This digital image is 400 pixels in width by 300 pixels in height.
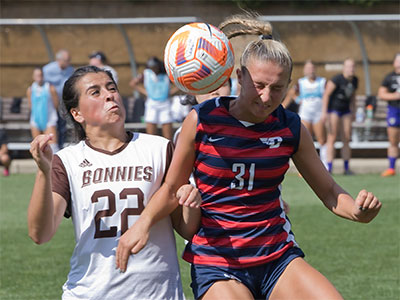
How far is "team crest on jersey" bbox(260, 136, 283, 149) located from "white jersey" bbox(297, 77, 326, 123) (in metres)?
11.3

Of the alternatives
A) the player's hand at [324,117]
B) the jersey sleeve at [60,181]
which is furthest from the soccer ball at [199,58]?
the player's hand at [324,117]

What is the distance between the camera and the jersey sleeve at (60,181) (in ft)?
12.5

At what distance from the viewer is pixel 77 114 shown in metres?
4.10

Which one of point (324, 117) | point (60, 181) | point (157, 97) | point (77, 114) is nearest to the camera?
point (60, 181)

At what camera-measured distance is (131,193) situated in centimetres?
381

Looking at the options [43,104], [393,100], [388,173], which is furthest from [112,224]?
[43,104]

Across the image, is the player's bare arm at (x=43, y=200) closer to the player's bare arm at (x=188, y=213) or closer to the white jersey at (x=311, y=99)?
the player's bare arm at (x=188, y=213)

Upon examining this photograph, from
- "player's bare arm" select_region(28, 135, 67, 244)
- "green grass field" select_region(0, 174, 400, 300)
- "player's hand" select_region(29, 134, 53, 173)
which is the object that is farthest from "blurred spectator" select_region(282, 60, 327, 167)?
"player's hand" select_region(29, 134, 53, 173)

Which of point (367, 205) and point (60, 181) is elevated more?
point (367, 205)

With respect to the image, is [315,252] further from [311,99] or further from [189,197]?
[311,99]

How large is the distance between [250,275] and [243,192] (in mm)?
401

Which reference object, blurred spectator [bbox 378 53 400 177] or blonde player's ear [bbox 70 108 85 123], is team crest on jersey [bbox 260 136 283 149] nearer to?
blonde player's ear [bbox 70 108 85 123]

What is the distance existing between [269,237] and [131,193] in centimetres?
71

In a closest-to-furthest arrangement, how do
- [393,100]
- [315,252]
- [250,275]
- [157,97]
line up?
[250,275] < [315,252] < [393,100] < [157,97]
